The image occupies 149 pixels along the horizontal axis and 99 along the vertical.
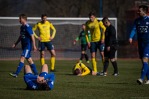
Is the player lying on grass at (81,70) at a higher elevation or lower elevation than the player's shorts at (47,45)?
lower

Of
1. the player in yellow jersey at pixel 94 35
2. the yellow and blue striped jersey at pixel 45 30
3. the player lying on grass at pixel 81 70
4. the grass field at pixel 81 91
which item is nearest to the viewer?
the grass field at pixel 81 91

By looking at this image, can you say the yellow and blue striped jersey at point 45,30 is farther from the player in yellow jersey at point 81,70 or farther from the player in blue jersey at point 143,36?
the player in blue jersey at point 143,36

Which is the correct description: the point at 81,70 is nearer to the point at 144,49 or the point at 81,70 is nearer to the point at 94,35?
the point at 94,35

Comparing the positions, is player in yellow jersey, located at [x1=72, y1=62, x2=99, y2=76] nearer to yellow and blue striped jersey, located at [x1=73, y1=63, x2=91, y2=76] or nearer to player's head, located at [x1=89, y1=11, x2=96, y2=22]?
yellow and blue striped jersey, located at [x1=73, y1=63, x2=91, y2=76]

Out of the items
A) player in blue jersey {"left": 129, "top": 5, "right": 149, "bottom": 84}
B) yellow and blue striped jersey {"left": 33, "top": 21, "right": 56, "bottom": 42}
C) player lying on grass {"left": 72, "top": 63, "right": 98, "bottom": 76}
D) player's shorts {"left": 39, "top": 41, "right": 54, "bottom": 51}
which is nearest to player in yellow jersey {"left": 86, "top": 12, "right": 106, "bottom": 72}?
player lying on grass {"left": 72, "top": 63, "right": 98, "bottom": 76}

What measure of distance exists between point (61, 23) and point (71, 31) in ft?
6.92

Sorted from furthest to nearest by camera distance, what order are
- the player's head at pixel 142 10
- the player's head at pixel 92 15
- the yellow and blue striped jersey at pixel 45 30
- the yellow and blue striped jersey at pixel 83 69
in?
the yellow and blue striped jersey at pixel 45 30, the player's head at pixel 92 15, the yellow and blue striped jersey at pixel 83 69, the player's head at pixel 142 10

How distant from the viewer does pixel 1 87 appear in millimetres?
14836

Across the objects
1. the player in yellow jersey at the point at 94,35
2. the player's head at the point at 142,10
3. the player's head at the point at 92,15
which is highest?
the player's head at the point at 142,10

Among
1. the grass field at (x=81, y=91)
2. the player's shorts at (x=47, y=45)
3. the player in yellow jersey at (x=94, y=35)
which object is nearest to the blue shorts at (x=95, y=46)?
the player in yellow jersey at (x=94, y=35)

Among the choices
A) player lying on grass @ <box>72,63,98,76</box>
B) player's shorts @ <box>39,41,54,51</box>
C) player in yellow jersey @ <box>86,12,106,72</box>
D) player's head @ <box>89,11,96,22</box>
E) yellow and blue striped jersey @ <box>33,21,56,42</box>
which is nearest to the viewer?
player lying on grass @ <box>72,63,98,76</box>

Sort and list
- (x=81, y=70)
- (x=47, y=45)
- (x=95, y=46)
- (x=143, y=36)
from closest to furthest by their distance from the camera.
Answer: (x=143, y=36) < (x=81, y=70) < (x=95, y=46) < (x=47, y=45)

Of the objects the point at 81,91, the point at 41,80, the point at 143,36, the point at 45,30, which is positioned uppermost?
the point at 143,36

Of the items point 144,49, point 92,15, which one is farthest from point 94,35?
point 144,49
